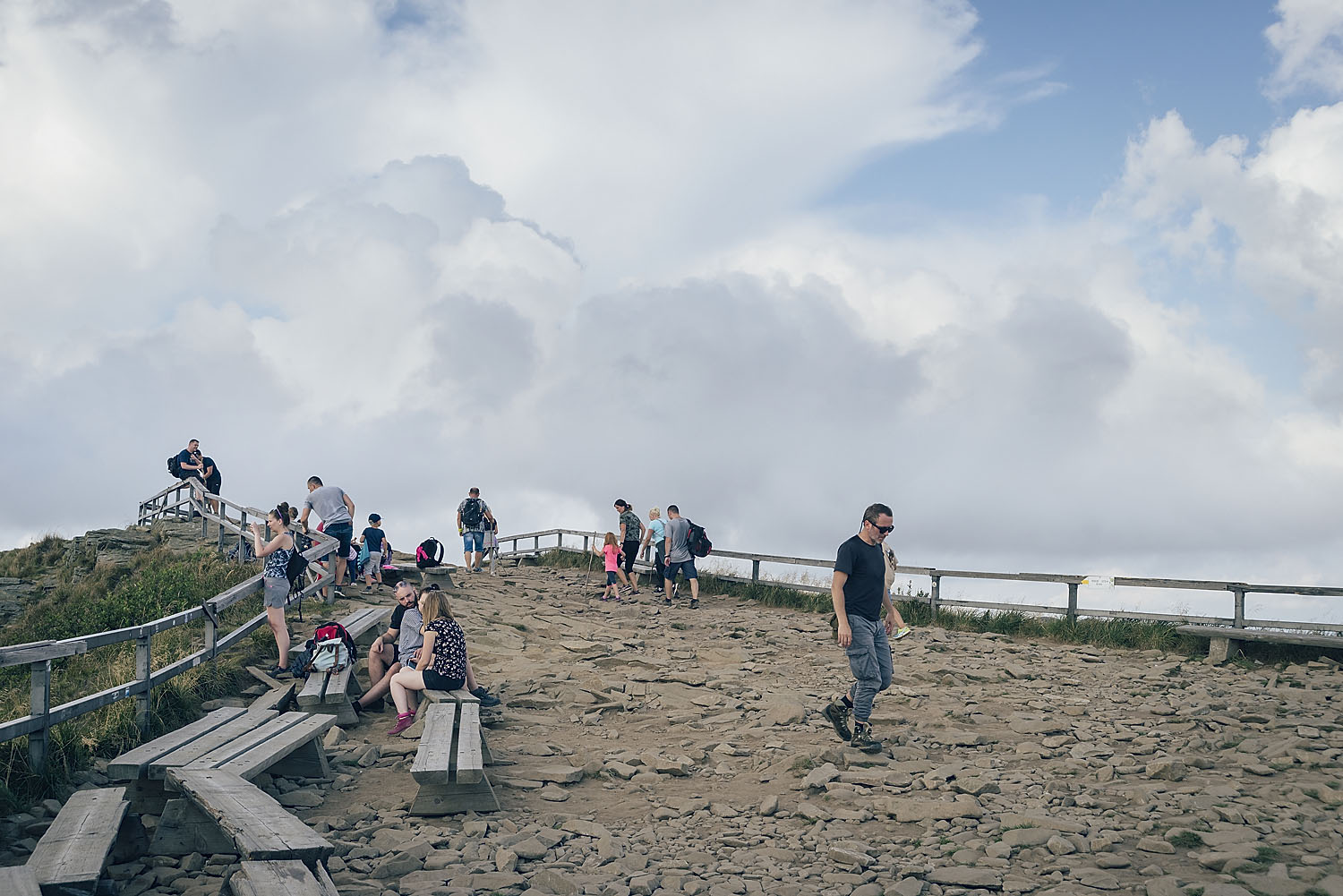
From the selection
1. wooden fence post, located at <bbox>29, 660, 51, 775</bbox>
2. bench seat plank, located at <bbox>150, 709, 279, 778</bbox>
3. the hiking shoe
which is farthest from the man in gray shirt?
wooden fence post, located at <bbox>29, 660, 51, 775</bbox>

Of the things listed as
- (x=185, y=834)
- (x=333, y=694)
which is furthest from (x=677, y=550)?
(x=185, y=834)

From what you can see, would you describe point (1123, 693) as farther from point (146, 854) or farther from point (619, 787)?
point (146, 854)

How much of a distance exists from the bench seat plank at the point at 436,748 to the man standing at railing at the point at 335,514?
9.14 m

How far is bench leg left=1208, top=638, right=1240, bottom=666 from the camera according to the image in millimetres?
13750

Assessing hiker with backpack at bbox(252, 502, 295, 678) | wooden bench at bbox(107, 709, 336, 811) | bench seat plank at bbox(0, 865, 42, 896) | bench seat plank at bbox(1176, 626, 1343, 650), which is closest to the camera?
bench seat plank at bbox(0, 865, 42, 896)

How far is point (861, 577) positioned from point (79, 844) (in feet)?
19.4

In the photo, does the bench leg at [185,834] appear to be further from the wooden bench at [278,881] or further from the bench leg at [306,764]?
the bench leg at [306,764]

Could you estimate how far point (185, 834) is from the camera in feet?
20.8

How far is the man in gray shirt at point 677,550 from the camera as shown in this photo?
20.7 metres

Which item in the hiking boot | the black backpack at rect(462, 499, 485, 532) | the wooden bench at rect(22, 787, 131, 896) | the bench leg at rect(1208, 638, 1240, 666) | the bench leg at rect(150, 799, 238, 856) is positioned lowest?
the bench leg at rect(150, 799, 238, 856)

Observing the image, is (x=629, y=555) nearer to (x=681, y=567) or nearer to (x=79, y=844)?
(x=681, y=567)

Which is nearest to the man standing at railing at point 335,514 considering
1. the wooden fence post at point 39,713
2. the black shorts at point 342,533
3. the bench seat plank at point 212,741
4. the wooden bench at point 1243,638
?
the black shorts at point 342,533

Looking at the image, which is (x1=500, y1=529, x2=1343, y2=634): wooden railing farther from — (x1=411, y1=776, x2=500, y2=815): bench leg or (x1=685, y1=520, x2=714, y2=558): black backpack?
(x1=411, y1=776, x2=500, y2=815): bench leg

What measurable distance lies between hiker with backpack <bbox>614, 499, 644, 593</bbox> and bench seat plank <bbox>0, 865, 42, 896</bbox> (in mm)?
16806
